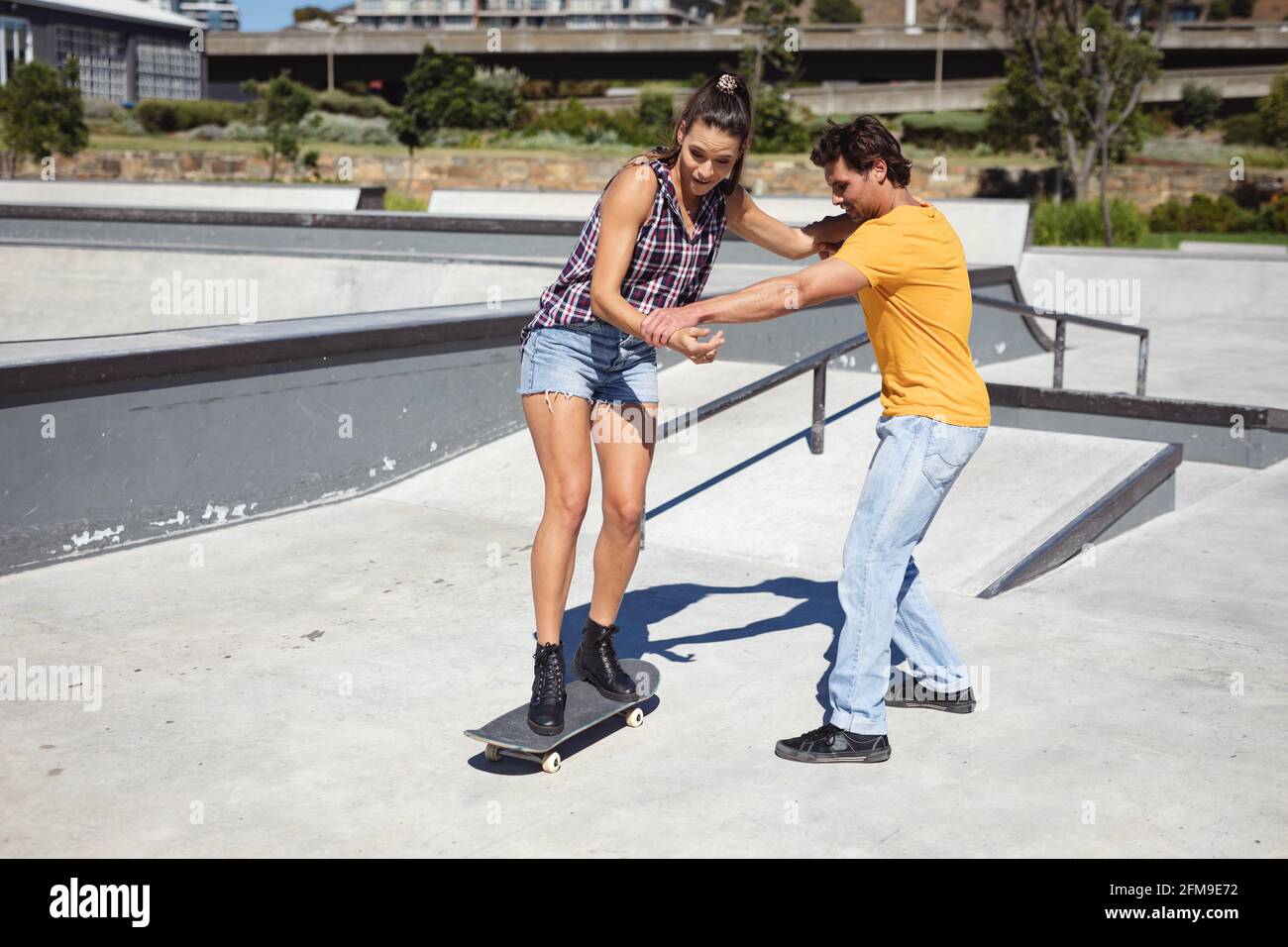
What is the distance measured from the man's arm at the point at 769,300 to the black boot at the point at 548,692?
1043mm

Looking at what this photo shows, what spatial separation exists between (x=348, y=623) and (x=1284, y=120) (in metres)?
38.7

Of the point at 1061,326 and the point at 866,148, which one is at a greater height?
the point at 866,148

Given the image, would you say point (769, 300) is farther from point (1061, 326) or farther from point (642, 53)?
point (642, 53)

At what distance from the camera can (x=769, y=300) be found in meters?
3.68

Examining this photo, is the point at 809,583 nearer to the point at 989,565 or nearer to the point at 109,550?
the point at 989,565

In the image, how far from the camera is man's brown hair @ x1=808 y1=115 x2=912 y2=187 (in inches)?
150

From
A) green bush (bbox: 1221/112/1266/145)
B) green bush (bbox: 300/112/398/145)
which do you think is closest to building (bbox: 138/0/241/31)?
green bush (bbox: 300/112/398/145)

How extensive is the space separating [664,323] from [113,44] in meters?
84.5

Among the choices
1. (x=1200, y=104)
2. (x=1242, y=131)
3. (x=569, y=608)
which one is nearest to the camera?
(x=569, y=608)

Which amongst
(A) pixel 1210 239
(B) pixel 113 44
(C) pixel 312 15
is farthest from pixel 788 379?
(C) pixel 312 15

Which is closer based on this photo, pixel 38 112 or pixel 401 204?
pixel 401 204

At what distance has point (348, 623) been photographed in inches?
206

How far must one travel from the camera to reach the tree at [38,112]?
37.4 meters

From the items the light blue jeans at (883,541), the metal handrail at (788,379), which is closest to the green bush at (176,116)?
the metal handrail at (788,379)
